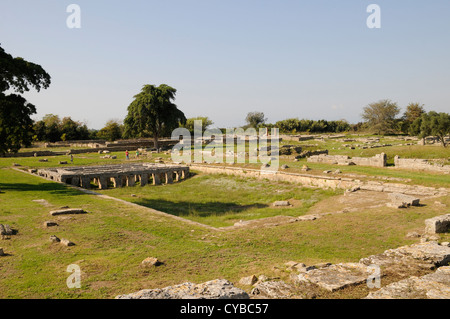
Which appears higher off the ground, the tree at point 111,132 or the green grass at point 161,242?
the tree at point 111,132

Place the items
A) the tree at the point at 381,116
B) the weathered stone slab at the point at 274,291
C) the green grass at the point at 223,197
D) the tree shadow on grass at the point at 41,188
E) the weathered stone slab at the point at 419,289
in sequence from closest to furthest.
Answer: the weathered stone slab at the point at 419,289
the weathered stone slab at the point at 274,291
the green grass at the point at 223,197
the tree shadow on grass at the point at 41,188
the tree at the point at 381,116

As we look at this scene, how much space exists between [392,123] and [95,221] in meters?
67.5

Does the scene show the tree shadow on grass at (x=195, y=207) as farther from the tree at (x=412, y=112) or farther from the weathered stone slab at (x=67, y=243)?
the tree at (x=412, y=112)

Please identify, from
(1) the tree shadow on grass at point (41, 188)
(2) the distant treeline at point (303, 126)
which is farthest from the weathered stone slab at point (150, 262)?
(2) the distant treeline at point (303, 126)

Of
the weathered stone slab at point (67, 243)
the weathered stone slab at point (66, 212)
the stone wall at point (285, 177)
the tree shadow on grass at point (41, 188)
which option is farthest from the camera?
the stone wall at point (285, 177)

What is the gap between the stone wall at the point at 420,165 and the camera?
2255 centimetres

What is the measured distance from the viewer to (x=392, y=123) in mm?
67562

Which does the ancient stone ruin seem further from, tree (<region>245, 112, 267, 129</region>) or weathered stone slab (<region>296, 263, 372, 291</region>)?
tree (<region>245, 112, 267, 129</region>)

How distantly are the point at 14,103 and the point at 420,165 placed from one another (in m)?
27.8

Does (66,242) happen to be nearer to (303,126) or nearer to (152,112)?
(152,112)

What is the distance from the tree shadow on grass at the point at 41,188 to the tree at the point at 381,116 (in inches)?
2410

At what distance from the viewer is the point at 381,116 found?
69312mm

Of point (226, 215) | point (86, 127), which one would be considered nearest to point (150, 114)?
point (86, 127)

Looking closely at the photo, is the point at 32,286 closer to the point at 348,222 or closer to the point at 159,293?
the point at 159,293
